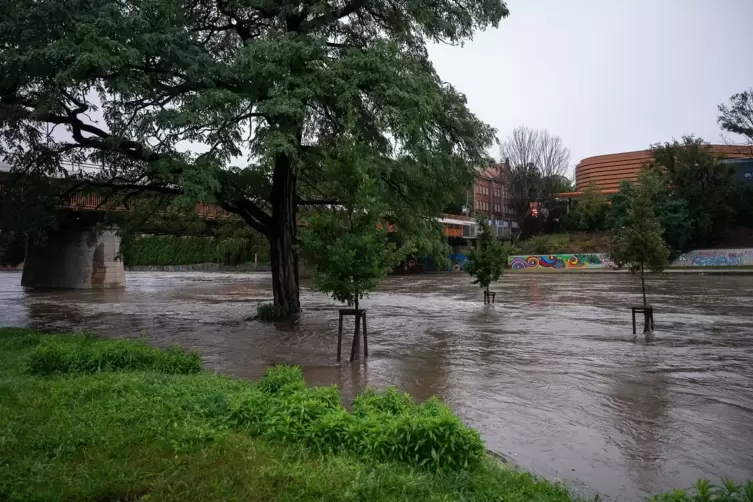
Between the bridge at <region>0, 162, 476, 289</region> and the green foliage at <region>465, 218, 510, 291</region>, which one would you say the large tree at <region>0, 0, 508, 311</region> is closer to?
the green foliage at <region>465, 218, 510, 291</region>

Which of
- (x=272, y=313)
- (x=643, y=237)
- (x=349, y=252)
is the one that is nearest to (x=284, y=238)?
(x=272, y=313)

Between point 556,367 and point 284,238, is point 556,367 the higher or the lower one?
the lower one

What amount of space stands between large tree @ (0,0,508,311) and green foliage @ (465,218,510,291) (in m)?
6.10

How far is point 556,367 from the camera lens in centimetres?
1143

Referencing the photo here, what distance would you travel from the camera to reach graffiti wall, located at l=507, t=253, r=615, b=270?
210ft

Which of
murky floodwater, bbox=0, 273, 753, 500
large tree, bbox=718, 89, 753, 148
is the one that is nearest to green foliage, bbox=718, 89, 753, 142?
large tree, bbox=718, 89, 753, 148

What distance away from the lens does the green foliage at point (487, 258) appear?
26.1 m

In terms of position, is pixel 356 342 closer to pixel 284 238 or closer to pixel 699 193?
pixel 284 238

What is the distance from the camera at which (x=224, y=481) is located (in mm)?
4320

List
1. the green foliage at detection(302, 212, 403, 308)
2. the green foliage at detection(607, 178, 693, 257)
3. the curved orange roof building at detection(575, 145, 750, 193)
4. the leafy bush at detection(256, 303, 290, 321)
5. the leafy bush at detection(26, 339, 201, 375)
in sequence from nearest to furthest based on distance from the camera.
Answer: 1. the leafy bush at detection(26, 339, 201, 375)
2. the green foliage at detection(302, 212, 403, 308)
3. the leafy bush at detection(256, 303, 290, 321)
4. the green foliage at detection(607, 178, 693, 257)
5. the curved orange roof building at detection(575, 145, 750, 193)

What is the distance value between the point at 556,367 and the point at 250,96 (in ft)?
32.7

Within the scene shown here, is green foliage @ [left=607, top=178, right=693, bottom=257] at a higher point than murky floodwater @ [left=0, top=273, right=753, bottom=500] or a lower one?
higher

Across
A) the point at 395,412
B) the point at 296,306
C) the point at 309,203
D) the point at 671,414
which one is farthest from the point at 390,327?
the point at 395,412

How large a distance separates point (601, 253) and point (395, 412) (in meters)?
61.9
